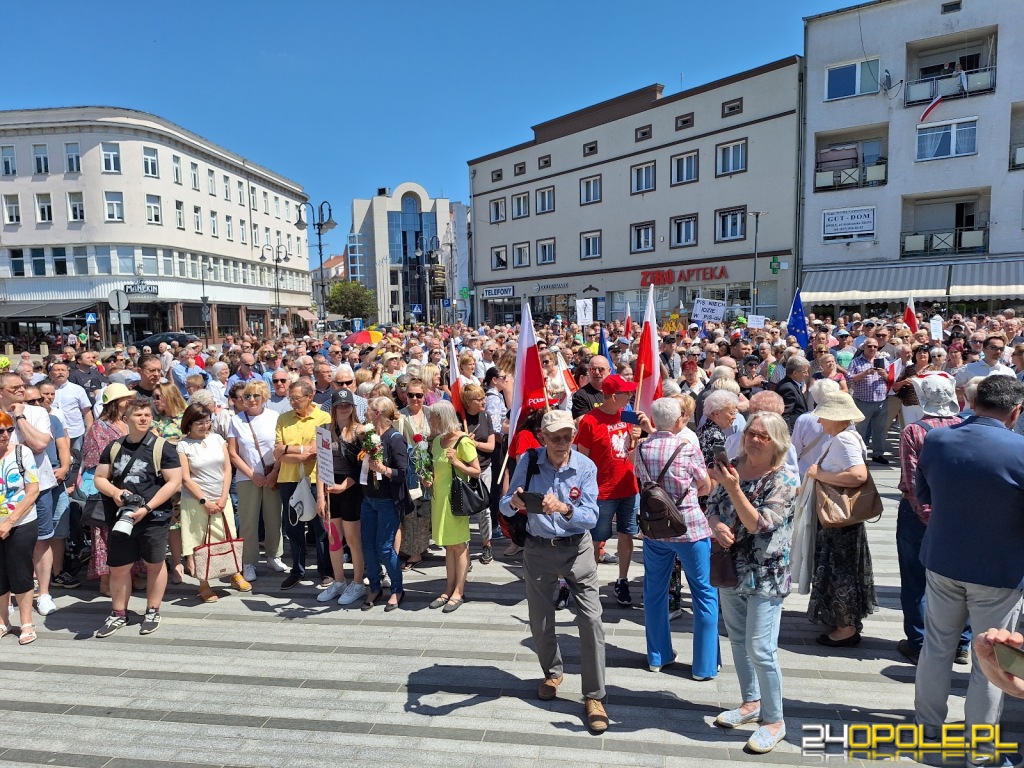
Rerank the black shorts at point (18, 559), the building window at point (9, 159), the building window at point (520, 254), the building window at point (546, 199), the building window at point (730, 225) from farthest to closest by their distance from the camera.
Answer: the building window at point (520, 254) → the building window at point (546, 199) → the building window at point (9, 159) → the building window at point (730, 225) → the black shorts at point (18, 559)

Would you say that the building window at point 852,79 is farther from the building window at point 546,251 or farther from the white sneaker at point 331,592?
the white sneaker at point 331,592

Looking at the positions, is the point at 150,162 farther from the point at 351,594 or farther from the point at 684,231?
the point at 351,594

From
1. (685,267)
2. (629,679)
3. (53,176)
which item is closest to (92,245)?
(53,176)

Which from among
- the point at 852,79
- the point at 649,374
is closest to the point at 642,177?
the point at 852,79

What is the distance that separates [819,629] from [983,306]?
26.9 m

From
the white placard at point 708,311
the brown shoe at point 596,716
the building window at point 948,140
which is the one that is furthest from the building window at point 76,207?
the brown shoe at point 596,716

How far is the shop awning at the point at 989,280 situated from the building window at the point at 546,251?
74.0 feet

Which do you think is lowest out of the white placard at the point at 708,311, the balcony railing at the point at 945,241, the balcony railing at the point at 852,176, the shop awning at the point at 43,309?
the white placard at the point at 708,311

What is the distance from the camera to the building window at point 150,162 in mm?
41531

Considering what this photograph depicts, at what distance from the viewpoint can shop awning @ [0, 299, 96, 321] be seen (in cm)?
4028

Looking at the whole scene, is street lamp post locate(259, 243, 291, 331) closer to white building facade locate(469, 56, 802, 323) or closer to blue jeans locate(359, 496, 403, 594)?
white building facade locate(469, 56, 802, 323)

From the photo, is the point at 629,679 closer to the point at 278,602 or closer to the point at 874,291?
the point at 278,602

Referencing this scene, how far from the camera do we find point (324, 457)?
18.8 ft

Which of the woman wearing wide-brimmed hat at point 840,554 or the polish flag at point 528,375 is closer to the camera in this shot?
the woman wearing wide-brimmed hat at point 840,554
